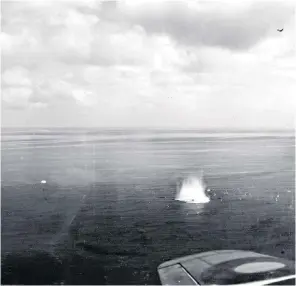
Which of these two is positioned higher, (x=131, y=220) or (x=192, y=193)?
(x=192, y=193)

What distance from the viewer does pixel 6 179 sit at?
277 ft

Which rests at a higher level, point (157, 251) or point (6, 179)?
point (6, 179)

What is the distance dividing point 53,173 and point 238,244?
Result: 63.3 metres

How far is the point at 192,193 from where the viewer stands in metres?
68.6

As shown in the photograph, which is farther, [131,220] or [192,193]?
[192,193]

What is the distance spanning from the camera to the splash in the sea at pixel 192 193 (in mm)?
65662

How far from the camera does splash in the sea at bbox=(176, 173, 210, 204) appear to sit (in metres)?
65.7

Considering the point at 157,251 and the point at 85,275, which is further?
the point at 157,251

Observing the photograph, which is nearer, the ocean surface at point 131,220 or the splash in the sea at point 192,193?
the ocean surface at point 131,220


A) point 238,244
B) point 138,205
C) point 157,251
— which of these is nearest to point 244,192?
point 138,205

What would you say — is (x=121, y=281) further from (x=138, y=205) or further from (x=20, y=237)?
(x=138, y=205)

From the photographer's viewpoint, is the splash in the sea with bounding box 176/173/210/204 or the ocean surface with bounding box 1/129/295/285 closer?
the ocean surface with bounding box 1/129/295/285

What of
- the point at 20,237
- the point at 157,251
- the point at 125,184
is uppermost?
the point at 125,184

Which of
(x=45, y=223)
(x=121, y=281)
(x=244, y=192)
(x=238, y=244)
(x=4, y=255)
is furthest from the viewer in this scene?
(x=244, y=192)
